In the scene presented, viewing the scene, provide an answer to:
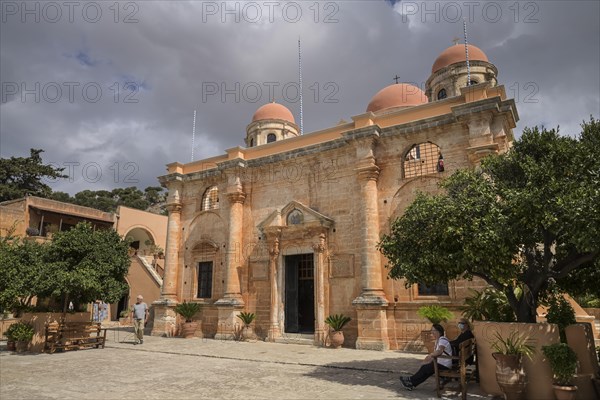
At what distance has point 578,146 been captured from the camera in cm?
681

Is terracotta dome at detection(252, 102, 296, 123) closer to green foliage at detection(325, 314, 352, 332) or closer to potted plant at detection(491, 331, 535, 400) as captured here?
green foliage at detection(325, 314, 352, 332)

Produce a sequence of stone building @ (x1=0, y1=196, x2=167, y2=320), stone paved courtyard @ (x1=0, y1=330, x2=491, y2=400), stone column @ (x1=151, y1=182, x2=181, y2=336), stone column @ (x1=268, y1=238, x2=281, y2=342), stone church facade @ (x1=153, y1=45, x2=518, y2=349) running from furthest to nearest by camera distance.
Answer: stone building @ (x1=0, y1=196, x2=167, y2=320), stone column @ (x1=151, y1=182, x2=181, y2=336), stone column @ (x1=268, y1=238, x2=281, y2=342), stone church facade @ (x1=153, y1=45, x2=518, y2=349), stone paved courtyard @ (x1=0, y1=330, x2=491, y2=400)

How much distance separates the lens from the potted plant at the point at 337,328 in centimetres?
1336

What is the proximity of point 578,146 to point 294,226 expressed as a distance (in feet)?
33.7

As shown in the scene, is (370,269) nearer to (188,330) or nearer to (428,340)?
(428,340)

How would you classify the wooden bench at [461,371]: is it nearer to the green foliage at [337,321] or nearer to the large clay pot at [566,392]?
the large clay pot at [566,392]

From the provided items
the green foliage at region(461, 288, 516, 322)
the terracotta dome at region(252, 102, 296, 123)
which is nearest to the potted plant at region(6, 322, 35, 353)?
the green foliage at region(461, 288, 516, 322)

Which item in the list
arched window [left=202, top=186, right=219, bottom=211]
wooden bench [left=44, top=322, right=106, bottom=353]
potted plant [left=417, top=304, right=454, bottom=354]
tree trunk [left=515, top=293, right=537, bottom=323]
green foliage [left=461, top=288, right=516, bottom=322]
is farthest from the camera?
arched window [left=202, top=186, right=219, bottom=211]

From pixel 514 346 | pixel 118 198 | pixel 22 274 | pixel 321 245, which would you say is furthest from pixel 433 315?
pixel 118 198

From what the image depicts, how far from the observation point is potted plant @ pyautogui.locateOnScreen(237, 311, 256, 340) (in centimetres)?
1581

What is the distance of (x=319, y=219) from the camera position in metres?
15.0

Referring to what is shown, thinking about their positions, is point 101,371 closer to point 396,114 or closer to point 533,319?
point 533,319

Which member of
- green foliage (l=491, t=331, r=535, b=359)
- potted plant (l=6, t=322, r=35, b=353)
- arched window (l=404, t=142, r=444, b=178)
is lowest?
potted plant (l=6, t=322, r=35, b=353)

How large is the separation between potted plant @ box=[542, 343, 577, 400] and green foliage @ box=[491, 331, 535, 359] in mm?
314
